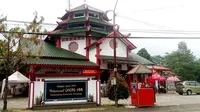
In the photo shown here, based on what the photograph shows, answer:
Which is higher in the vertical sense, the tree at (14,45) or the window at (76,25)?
the window at (76,25)

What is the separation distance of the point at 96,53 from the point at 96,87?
779 cm

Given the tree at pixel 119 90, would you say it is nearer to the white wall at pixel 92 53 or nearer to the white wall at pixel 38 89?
the white wall at pixel 38 89

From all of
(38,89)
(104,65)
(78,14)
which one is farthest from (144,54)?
(38,89)

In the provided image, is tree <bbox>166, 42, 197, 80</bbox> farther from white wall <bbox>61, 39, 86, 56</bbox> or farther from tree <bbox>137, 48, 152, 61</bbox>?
white wall <bbox>61, 39, 86, 56</bbox>

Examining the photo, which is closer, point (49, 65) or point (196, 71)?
point (49, 65)

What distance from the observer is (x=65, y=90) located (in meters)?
18.5

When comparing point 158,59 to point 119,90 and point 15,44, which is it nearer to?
point 119,90

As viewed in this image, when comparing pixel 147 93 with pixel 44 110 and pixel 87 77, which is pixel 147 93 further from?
pixel 44 110

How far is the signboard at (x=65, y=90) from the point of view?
1806 centimetres

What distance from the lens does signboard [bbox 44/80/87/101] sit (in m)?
18.1

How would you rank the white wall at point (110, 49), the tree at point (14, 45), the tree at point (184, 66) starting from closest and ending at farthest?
the tree at point (14, 45), the white wall at point (110, 49), the tree at point (184, 66)

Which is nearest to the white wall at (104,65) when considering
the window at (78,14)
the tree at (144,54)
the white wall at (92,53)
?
the white wall at (92,53)

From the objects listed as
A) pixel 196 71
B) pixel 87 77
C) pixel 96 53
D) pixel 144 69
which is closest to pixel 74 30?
pixel 96 53

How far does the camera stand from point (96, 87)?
64.4 feet
